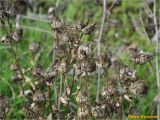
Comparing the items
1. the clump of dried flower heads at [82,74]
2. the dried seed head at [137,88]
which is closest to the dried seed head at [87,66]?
the clump of dried flower heads at [82,74]

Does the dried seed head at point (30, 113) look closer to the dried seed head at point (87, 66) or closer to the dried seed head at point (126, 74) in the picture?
the dried seed head at point (87, 66)

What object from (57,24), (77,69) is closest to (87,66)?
(77,69)

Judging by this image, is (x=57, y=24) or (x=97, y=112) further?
(x=57, y=24)

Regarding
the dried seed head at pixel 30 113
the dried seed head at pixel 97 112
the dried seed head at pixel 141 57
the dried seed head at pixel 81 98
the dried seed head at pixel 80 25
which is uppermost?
the dried seed head at pixel 80 25

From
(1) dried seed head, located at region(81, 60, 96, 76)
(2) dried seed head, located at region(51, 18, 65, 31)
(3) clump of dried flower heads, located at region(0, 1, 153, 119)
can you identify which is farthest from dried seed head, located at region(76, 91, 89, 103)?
(2) dried seed head, located at region(51, 18, 65, 31)

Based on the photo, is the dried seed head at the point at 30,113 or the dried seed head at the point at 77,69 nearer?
the dried seed head at the point at 77,69

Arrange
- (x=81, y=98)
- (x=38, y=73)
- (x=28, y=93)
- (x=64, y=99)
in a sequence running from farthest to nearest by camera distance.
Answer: (x=28, y=93), (x=38, y=73), (x=64, y=99), (x=81, y=98)

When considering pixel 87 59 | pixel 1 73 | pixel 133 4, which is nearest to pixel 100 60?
pixel 87 59

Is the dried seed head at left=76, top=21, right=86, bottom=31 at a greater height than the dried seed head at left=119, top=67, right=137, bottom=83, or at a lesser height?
greater

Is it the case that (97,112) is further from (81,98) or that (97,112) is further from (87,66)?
(87,66)

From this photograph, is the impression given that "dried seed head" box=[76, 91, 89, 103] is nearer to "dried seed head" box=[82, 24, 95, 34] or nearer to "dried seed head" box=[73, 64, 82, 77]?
"dried seed head" box=[73, 64, 82, 77]

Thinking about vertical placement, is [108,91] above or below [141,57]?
below
